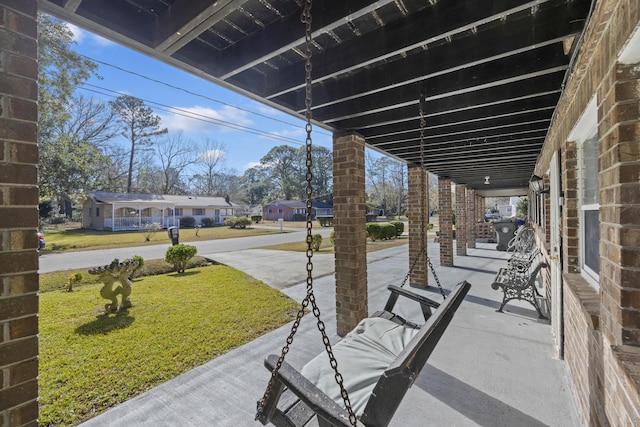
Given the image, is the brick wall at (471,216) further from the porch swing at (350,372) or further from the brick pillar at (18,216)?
the brick pillar at (18,216)

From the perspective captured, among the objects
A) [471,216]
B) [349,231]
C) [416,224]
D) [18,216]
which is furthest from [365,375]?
[471,216]

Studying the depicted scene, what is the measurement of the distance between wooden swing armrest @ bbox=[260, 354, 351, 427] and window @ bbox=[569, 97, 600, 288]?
2147 mm

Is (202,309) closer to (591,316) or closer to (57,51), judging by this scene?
(591,316)

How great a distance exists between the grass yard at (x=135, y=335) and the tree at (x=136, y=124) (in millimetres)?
27663

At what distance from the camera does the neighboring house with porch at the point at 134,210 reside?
2331 centimetres

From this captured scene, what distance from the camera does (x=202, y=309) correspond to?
4.82 m

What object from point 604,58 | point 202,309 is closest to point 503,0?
point 604,58

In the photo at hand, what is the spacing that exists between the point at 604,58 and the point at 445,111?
171 cm

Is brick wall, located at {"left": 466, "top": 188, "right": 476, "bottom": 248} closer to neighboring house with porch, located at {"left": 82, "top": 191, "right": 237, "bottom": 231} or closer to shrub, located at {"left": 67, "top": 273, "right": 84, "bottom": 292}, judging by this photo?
shrub, located at {"left": 67, "top": 273, "right": 84, "bottom": 292}

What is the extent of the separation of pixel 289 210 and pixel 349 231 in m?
38.4

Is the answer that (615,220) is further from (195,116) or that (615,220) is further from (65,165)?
(65,165)

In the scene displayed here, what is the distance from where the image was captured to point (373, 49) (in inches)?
86.3

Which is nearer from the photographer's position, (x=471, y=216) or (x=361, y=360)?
(x=361, y=360)

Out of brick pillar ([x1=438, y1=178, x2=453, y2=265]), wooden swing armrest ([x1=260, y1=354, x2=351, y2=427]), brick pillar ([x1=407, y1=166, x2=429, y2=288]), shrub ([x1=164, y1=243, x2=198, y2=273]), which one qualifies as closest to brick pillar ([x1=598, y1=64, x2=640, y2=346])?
wooden swing armrest ([x1=260, y1=354, x2=351, y2=427])
